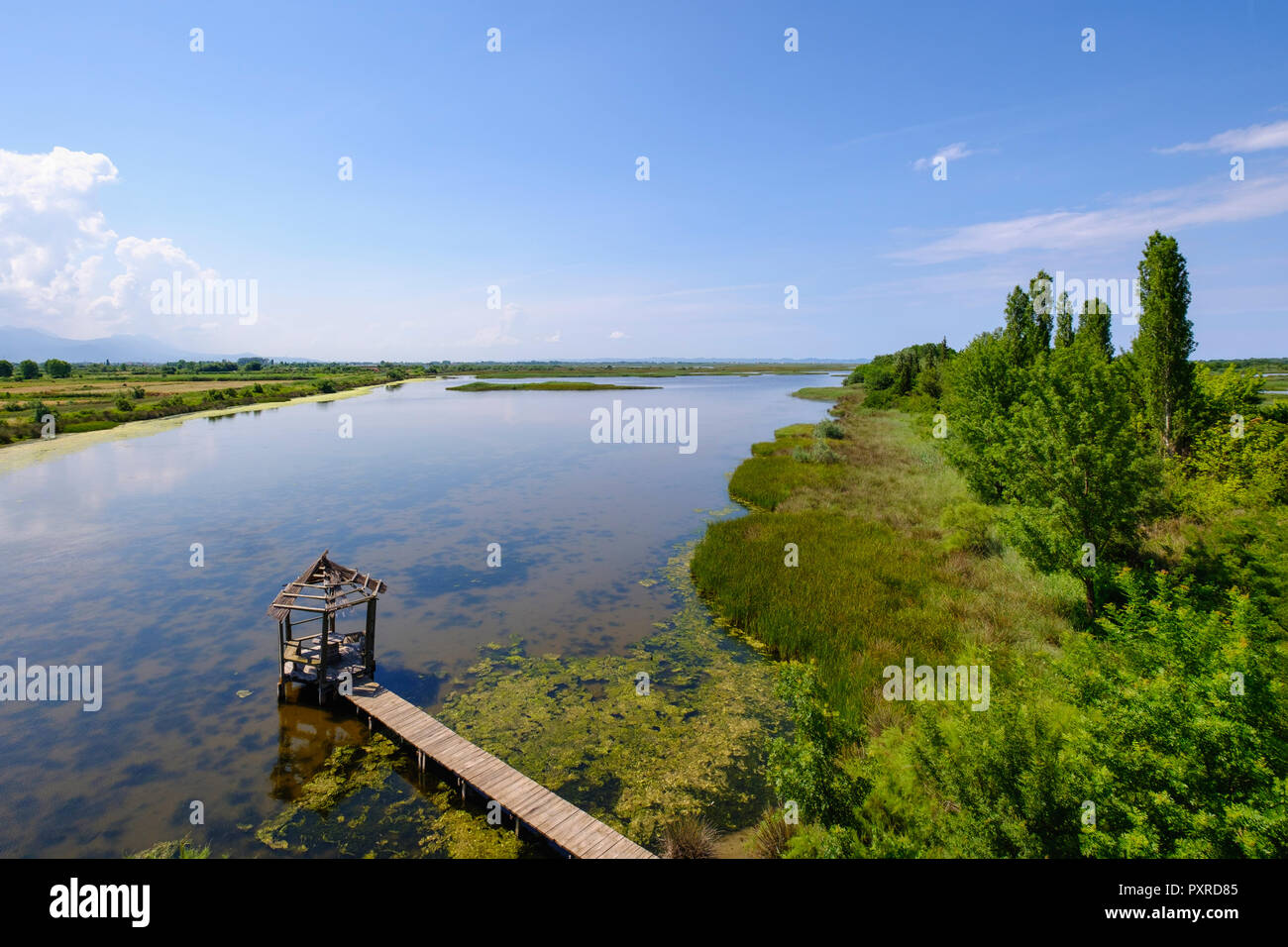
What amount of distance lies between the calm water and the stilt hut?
2.99 feet

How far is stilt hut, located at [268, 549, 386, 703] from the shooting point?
17.2 m

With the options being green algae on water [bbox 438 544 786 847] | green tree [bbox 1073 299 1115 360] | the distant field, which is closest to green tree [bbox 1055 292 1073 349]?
green tree [bbox 1073 299 1115 360]

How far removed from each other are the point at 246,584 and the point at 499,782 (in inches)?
705

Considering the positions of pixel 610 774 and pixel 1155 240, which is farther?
pixel 1155 240

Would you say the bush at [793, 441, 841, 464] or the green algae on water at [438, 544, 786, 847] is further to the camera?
the bush at [793, 441, 841, 464]

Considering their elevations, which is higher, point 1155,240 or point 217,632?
point 1155,240

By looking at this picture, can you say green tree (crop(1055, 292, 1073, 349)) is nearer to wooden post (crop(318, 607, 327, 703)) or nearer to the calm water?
the calm water

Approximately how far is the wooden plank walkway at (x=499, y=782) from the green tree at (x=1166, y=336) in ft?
115

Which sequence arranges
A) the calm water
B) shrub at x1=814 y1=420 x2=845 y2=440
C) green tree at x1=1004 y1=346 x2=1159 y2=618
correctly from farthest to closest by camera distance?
shrub at x1=814 y1=420 x2=845 y2=440
green tree at x1=1004 y1=346 x2=1159 y2=618
the calm water

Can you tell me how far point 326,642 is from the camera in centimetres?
1708

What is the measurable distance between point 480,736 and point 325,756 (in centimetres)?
368

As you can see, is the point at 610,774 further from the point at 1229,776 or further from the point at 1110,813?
the point at 1229,776
